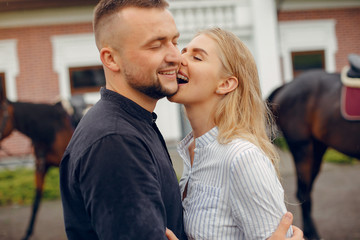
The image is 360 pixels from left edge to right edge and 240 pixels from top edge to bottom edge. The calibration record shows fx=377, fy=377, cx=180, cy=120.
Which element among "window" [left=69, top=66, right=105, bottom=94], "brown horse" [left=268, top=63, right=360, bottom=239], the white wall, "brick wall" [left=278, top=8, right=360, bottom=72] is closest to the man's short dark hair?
"brown horse" [left=268, top=63, right=360, bottom=239]

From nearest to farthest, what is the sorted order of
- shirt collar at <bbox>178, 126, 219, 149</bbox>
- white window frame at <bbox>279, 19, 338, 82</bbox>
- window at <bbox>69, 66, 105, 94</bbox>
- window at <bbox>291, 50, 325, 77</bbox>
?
shirt collar at <bbox>178, 126, 219, 149</bbox>
window at <bbox>69, 66, 105, 94</bbox>
white window frame at <bbox>279, 19, 338, 82</bbox>
window at <bbox>291, 50, 325, 77</bbox>

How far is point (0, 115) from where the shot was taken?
4945 millimetres

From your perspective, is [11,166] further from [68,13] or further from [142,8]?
[142,8]

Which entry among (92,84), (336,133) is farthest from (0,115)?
(92,84)

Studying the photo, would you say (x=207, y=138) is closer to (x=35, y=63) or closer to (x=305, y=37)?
(x=35, y=63)

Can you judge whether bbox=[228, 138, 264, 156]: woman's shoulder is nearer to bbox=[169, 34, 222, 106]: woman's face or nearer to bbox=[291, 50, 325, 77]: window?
bbox=[169, 34, 222, 106]: woman's face

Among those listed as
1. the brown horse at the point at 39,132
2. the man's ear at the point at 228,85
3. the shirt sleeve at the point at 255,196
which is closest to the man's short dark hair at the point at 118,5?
the man's ear at the point at 228,85

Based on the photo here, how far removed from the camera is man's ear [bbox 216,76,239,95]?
72.2 inches

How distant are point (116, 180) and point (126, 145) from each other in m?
0.12

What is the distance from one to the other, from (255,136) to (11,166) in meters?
8.12

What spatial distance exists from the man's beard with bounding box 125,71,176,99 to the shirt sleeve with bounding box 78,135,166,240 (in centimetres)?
32

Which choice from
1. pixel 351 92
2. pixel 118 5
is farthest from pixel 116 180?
pixel 351 92

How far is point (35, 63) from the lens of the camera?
962 centimetres

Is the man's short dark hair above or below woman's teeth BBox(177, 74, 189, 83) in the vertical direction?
above
